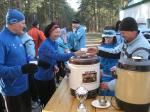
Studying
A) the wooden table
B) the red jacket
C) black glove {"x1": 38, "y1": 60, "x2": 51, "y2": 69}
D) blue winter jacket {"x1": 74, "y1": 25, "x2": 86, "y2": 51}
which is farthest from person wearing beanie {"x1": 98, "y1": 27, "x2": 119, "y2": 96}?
the red jacket

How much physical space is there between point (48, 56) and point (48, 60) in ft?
0.25

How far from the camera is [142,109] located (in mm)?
2082

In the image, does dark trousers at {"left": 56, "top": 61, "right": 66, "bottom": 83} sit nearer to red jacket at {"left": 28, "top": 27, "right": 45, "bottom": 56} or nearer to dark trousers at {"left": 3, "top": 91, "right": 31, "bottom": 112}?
red jacket at {"left": 28, "top": 27, "right": 45, "bottom": 56}

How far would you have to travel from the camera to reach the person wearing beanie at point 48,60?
3710 millimetres

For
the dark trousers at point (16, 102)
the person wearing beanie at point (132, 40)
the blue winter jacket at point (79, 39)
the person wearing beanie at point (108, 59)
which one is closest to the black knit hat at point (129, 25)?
the person wearing beanie at point (132, 40)

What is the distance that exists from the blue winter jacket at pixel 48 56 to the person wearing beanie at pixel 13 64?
23.0 inches

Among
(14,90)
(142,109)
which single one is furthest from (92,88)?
(14,90)

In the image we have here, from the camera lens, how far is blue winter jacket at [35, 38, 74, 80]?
3.69m

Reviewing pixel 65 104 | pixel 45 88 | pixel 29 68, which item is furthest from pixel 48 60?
pixel 65 104

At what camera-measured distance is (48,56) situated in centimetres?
373

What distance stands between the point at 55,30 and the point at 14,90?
1186 millimetres

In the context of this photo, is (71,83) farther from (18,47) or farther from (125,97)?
(18,47)

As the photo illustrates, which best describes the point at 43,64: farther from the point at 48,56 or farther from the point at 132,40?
the point at 132,40

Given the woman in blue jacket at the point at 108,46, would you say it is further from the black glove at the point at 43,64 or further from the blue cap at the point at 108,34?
the black glove at the point at 43,64
